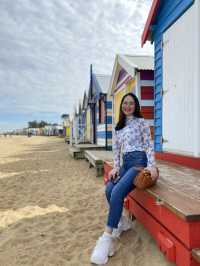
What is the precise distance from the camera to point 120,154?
3.20 metres

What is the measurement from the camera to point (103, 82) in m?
12.5

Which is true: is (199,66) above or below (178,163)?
above

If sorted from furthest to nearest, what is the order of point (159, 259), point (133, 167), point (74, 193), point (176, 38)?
point (74, 193) → point (176, 38) → point (133, 167) → point (159, 259)

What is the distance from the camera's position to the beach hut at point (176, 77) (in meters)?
3.71

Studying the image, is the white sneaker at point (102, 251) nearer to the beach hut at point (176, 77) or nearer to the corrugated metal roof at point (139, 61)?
the beach hut at point (176, 77)

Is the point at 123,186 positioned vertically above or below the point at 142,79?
below

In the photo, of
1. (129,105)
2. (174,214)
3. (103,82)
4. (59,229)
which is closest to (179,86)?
(129,105)

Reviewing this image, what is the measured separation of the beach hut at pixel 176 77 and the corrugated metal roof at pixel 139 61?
133 cm

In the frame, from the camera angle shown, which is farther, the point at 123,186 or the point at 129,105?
the point at 129,105

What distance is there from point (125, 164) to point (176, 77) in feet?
6.69

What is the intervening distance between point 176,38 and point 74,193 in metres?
3.54

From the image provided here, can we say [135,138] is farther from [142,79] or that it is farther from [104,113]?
[104,113]

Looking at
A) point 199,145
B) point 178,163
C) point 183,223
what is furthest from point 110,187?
point 178,163

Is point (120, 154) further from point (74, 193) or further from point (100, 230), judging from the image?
point (74, 193)
